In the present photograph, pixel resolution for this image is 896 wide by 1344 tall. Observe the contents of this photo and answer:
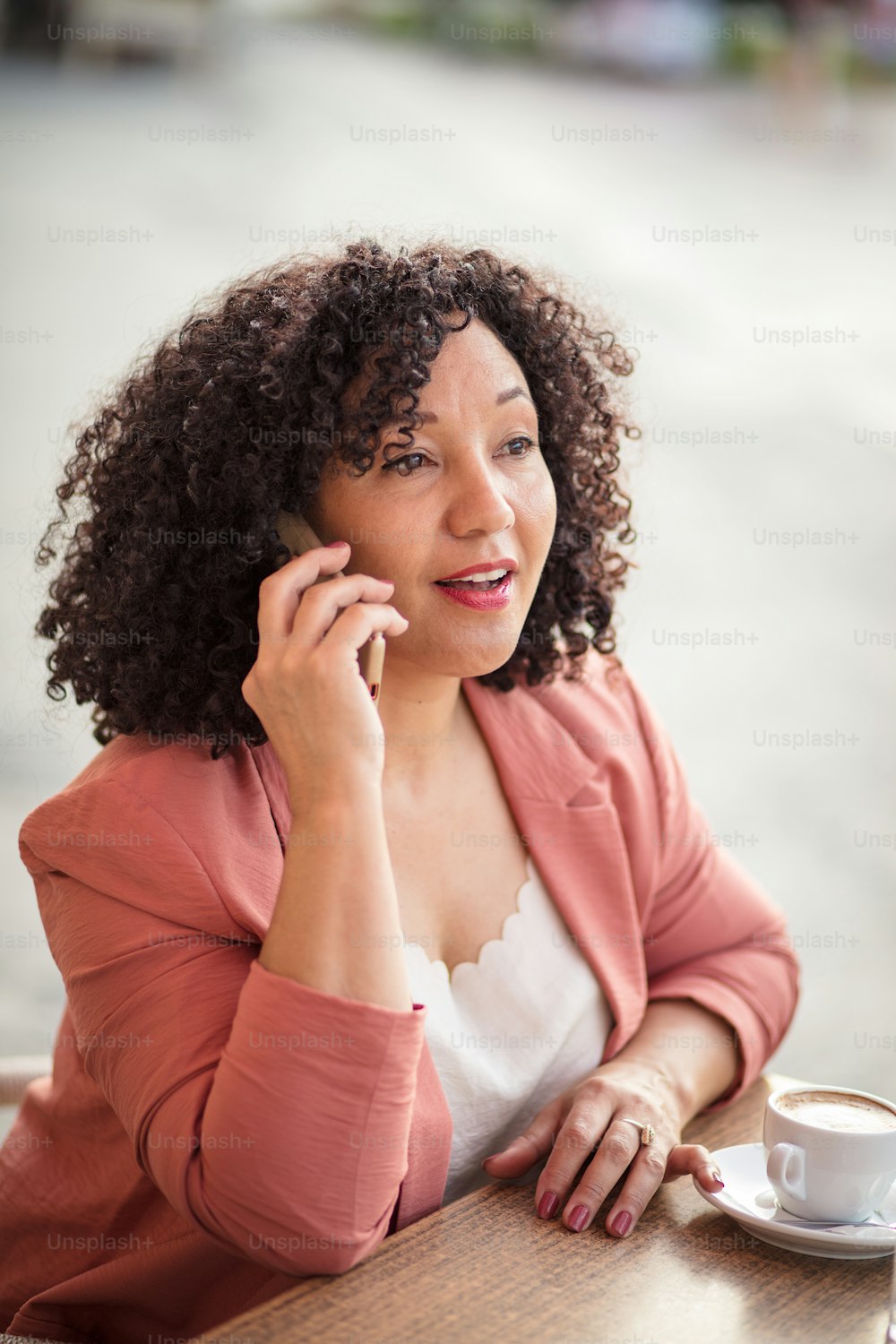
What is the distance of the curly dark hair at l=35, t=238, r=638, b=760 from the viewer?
1.50 m

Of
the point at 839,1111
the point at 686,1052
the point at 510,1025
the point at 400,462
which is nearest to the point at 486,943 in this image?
the point at 510,1025

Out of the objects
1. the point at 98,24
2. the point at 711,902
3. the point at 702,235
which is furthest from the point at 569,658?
the point at 98,24

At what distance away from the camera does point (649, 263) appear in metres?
8.48

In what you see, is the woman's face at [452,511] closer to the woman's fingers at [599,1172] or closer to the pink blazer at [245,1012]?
the pink blazer at [245,1012]

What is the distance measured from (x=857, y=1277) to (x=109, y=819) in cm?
83

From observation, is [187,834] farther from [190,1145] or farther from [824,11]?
[824,11]

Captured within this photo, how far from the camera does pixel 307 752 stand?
52.8 inches

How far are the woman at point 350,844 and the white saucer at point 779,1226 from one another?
0.04m

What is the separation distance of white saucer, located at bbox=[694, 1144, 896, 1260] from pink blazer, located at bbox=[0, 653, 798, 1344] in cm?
27

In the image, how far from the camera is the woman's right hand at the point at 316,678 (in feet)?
4.37

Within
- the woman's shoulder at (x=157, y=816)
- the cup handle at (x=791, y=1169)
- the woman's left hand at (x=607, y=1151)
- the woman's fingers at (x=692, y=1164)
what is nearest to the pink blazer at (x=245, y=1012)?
the woman's shoulder at (x=157, y=816)

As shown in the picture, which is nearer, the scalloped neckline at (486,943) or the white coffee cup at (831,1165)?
the white coffee cup at (831,1165)

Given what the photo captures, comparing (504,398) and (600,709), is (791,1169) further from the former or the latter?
(504,398)

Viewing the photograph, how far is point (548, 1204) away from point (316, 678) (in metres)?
0.55
